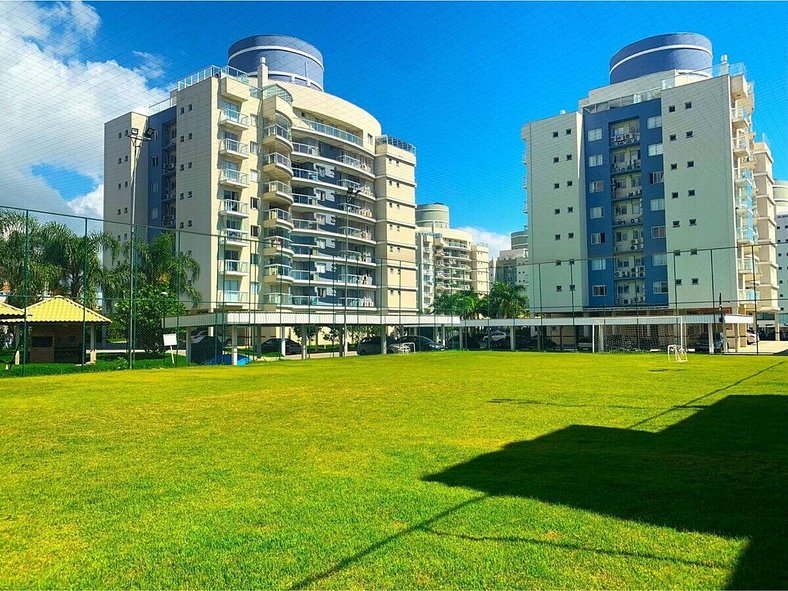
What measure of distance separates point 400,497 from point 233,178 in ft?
144

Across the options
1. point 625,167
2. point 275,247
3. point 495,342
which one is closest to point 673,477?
point 275,247

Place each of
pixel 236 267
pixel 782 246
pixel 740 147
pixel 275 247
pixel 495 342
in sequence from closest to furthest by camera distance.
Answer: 1. pixel 236 267
2. pixel 275 247
3. pixel 740 147
4. pixel 495 342
5. pixel 782 246

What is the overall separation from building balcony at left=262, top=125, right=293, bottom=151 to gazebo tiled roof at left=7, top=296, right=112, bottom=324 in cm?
2528

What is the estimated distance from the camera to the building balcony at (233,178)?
45.6 m

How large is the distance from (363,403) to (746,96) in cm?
5337

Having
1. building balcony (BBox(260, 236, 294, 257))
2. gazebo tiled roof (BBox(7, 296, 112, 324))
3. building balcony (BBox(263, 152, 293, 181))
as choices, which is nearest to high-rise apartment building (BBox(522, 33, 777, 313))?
building balcony (BBox(260, 236, 294, 257))

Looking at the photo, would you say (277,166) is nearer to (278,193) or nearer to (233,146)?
(278,193)

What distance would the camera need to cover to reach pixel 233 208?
46.3 meters

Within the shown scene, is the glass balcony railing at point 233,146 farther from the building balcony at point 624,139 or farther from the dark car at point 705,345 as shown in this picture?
the dark car at point 705,345

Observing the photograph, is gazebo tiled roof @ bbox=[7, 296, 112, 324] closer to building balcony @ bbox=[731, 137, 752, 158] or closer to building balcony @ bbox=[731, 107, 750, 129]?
building balcony @ bbox=[731, 137, 752, 158]

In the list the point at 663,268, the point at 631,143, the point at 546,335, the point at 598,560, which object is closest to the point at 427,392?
the point at 598,560

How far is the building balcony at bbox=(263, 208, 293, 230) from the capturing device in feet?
159

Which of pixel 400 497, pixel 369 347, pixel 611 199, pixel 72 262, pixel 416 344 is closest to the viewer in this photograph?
pixel 400 497

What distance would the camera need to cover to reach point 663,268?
51.7m
